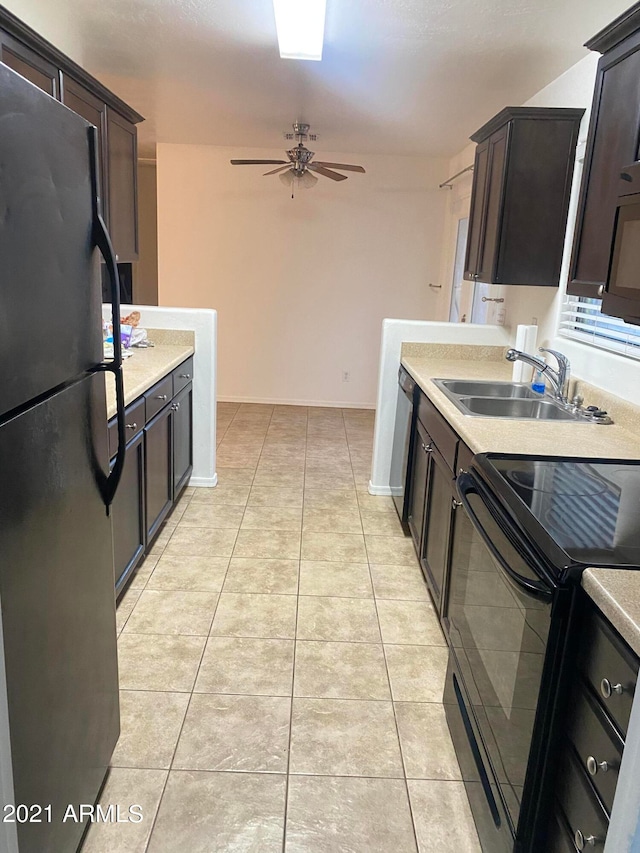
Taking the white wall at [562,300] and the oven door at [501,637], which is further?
the white wall at [562,300]

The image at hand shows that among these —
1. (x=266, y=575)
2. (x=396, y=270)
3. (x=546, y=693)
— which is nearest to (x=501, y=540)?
(x=546, y=693)

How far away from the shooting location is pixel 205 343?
4.00 metres

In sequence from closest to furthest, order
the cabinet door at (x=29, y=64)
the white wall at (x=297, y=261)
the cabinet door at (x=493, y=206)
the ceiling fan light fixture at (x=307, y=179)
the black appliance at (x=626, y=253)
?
the black appliance at (x=626, y=253) → the cabinet door at (x=29, y=64) → the cabinet door at (x=493, y=206) → the ceiling fan light fixture at (x=307, y=179) → the white wall at (x=297, y=261)

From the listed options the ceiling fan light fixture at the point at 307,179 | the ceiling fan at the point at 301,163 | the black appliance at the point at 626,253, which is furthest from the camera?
the ceiling fan light fixture at the point at 307,179

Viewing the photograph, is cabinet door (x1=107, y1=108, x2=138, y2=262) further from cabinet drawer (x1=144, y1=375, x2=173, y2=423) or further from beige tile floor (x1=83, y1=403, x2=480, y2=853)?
beige tile floor (x1=83, y1=403, x2=480, y2=853)

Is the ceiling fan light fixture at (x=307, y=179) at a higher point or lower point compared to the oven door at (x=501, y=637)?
higher

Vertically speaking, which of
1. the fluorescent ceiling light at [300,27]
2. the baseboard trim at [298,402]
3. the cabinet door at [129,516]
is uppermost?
the fluorescent ceiling light at [300,27]

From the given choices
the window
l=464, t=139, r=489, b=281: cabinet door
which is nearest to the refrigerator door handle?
the window

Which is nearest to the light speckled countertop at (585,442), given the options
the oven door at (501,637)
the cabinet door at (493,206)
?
the oven door at (501,637)

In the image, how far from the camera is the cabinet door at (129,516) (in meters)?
2.51

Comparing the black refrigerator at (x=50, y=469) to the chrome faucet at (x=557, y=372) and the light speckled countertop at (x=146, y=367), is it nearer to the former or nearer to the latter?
the light speckled countertop at (x=146, y=367)

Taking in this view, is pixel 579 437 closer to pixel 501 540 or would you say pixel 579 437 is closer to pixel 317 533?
pixel 501 540

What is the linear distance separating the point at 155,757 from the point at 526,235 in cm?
272

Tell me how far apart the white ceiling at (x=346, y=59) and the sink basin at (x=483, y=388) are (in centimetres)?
153
